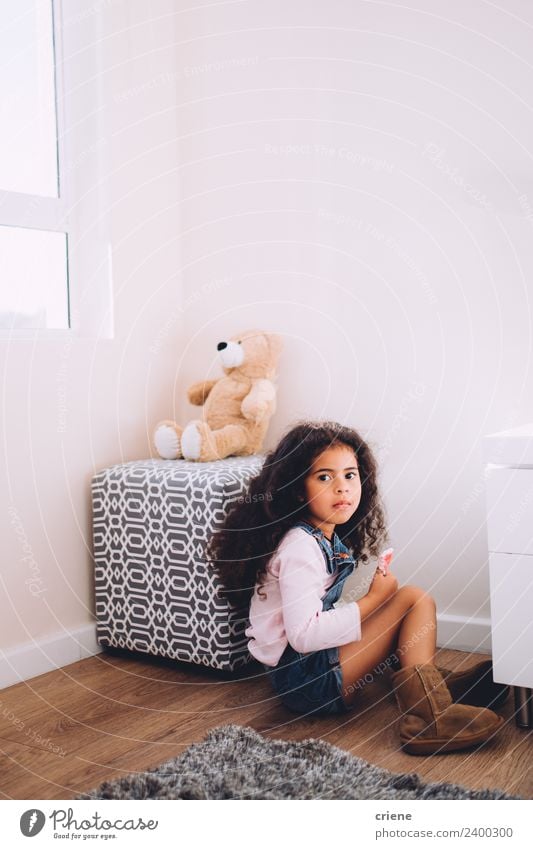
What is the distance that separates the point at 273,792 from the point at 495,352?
3.96ft

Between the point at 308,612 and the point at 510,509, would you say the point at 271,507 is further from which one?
the point at 510,509

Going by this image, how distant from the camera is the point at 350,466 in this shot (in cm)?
194

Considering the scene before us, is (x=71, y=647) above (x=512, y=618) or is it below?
below

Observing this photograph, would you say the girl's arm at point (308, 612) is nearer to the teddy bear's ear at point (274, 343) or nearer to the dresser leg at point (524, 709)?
the dresser leg at point (524, 709)

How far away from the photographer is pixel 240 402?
2400 millimetres

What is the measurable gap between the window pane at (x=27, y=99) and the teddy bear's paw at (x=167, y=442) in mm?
696

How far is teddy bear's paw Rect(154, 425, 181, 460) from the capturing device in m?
2.36

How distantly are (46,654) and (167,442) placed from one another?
0.63 meters

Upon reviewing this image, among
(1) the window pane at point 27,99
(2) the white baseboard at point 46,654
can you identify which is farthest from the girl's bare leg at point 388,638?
(1) the window pane at point 27,99

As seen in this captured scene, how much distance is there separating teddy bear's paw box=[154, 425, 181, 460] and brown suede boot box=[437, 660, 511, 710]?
3.04 ft

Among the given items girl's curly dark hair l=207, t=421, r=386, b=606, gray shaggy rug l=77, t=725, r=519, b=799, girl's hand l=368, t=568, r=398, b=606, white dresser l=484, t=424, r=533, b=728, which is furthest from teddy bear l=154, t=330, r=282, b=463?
gray shaggy rug l=77, t=725, r=519, b=799

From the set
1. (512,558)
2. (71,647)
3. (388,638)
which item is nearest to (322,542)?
(388,638)

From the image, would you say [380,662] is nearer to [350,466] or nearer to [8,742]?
[350,466]

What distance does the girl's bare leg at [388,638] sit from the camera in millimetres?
1829
